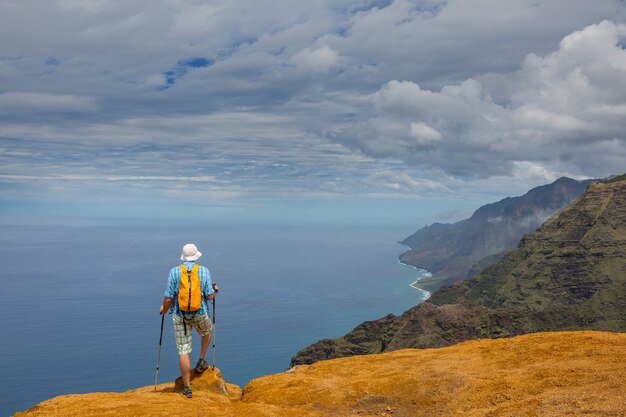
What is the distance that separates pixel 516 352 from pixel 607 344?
9.77 feet

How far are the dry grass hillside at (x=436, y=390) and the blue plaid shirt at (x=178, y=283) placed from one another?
2.74 m

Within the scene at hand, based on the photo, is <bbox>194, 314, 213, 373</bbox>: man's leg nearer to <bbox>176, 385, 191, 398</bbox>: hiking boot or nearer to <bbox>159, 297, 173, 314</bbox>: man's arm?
<bbox>159, 297, 173, 314</bbox>: man's arm

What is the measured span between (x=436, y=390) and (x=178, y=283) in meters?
8.55

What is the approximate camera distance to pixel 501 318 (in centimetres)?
8781

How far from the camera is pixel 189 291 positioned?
14789 mm

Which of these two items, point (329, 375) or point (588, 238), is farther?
point (588, 238)

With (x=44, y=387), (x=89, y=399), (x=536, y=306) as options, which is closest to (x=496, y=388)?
(x=89, y=399)

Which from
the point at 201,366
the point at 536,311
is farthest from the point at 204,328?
the point at 536,311

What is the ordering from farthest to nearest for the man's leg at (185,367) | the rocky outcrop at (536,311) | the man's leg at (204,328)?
the rocky outcrop at (536,311), the man's leg at (204,328), the man's leg at (185,367)

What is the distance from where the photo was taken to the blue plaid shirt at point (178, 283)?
14.9m

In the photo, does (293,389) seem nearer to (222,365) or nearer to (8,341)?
(222,365)

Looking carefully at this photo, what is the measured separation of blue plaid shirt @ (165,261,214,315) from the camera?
1485 centimetres

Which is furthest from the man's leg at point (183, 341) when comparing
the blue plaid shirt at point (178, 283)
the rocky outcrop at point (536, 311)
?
the rocky outcrop at point (536, 311)

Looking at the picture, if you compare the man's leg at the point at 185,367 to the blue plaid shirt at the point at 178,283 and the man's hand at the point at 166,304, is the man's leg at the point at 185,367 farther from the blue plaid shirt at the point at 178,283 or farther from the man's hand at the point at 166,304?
the man's hand at the point at 166,304
